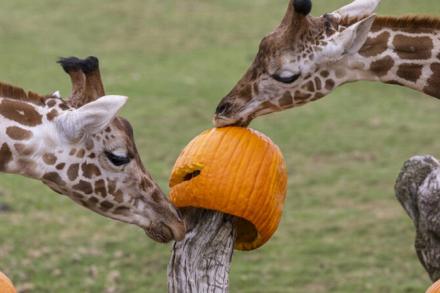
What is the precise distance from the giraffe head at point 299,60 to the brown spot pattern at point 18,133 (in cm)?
147

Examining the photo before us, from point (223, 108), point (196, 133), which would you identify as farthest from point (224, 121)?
point (196, 133)

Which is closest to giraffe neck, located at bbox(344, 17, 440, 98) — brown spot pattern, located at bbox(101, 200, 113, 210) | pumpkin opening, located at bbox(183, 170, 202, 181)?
pumpkin opening, located at bbox(183, 170, 202, 181)

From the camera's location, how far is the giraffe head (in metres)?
7.09

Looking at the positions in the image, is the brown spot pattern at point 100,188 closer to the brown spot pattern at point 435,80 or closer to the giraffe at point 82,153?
the giraffe at point 82,153

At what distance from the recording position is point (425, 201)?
7336mm

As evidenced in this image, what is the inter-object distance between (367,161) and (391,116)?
2.43m

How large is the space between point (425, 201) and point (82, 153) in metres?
2.47

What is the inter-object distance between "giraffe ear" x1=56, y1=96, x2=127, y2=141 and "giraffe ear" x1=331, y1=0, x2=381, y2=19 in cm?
203

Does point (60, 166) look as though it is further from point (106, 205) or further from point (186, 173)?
point (186, 173)

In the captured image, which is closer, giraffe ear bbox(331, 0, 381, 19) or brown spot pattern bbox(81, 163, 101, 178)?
brown spot pattern bbox(81, 163, 101, 178)

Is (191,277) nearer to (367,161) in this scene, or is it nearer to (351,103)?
(367,161)

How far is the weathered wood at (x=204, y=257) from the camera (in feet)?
20.6

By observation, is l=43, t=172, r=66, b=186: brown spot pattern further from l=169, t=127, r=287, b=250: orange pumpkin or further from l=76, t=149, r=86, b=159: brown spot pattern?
l=169, t=127, r=287, b=250: orange pumpkin

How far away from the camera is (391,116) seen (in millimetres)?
16594
